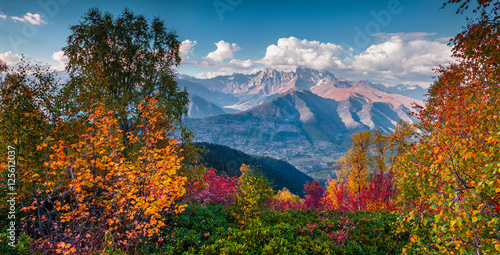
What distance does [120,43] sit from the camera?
58.1ft

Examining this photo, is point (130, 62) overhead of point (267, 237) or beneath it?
overhead

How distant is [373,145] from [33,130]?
135 feet

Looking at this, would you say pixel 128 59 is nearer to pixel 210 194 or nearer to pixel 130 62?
pixel 130 62

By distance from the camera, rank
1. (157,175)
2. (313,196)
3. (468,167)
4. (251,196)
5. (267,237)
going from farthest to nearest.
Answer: (313,196), (251,196), (267,237), (157,175), (468,167)

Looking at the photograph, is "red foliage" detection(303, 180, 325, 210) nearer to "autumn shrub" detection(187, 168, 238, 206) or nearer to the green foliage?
"autumn shrub" detection(187, 168, 238, 206)

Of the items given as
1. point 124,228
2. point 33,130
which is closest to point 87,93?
point 33,130

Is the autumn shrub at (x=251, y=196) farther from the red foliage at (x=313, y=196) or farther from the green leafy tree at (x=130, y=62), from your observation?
the red foliage at (x=313, y=196)

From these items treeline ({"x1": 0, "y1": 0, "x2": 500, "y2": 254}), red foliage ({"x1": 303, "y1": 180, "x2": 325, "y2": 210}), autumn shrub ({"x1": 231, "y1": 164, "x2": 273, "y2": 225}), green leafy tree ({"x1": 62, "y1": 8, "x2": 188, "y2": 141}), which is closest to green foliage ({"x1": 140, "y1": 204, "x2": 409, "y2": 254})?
treeline ({"x1": 0, "y1": 0, "x2": 500, "y2": 254})

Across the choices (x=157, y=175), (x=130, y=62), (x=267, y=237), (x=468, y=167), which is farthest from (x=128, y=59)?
(x=468, y=167)

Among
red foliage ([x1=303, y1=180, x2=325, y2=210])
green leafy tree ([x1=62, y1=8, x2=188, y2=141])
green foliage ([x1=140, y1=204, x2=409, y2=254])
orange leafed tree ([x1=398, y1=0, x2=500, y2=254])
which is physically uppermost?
green leafy tree ([x1=62, y1=8, x2=188, y2=141])

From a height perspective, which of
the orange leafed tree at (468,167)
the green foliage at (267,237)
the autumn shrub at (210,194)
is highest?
the orange leafed tree at (468,167)

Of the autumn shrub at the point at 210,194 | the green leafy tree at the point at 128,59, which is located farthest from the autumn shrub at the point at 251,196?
the green leafy tree at the point at 128,59

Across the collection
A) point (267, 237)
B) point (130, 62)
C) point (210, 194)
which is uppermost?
point (130, 62)

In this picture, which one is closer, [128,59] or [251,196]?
[251,196]
